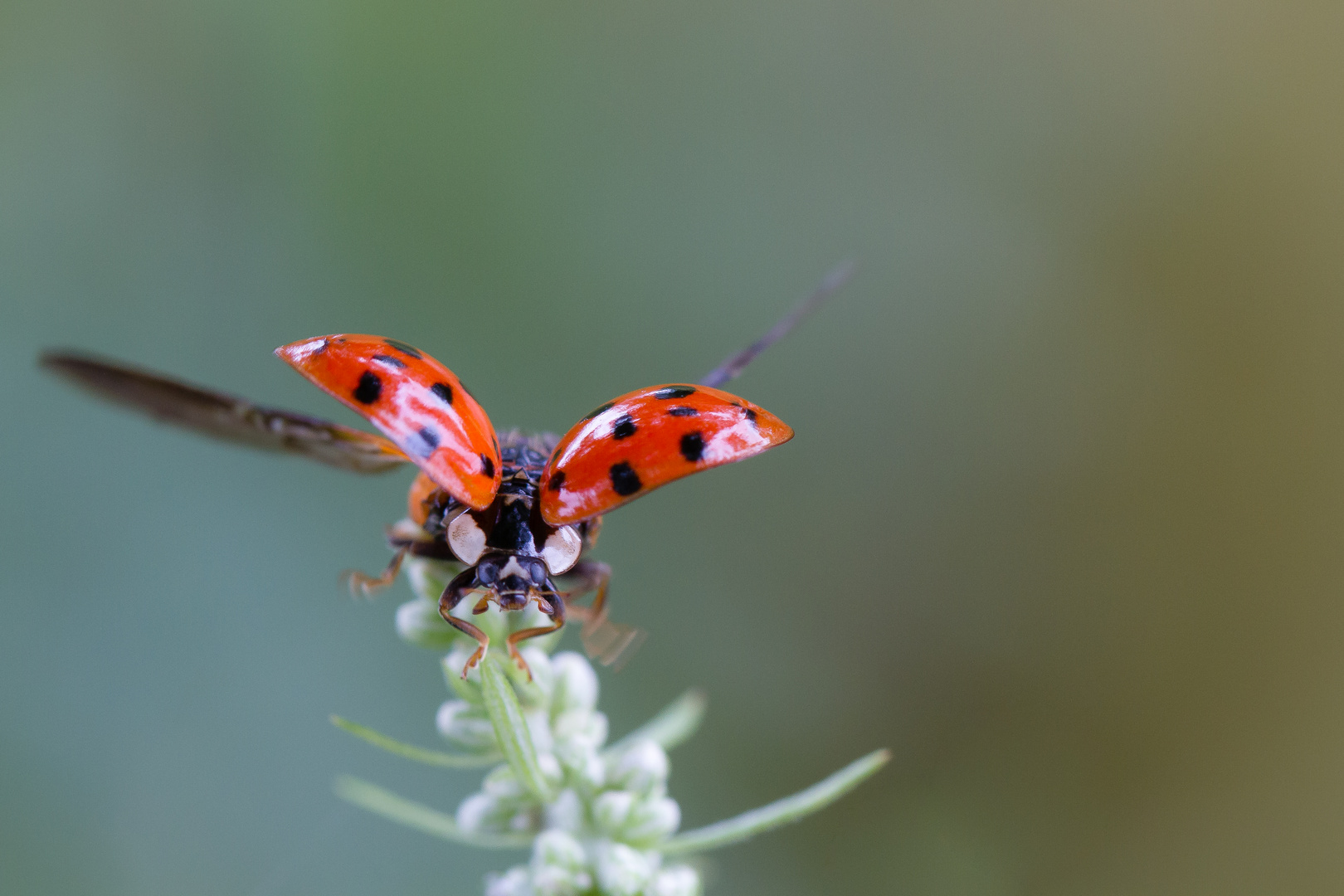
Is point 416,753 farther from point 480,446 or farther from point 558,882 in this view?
point 480,446

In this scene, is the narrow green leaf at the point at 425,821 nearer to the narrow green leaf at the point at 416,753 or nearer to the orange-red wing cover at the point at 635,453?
the narrow green leaf at the point at 416,753

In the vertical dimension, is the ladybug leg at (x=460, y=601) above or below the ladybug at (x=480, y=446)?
below

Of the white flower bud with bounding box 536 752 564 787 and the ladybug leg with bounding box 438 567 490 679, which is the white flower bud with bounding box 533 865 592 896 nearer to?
the white flower bud with bounding box 536 752 564 787

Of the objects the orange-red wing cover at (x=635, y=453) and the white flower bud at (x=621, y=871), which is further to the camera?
the orange-red wing cover at (x=635, y=453)

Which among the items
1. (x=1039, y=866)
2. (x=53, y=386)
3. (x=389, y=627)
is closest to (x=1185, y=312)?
(x=1039, y=866)

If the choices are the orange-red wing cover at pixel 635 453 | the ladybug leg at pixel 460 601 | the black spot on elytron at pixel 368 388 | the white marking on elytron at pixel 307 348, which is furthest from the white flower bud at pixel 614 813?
the white marking on elytron at pixel 307 348

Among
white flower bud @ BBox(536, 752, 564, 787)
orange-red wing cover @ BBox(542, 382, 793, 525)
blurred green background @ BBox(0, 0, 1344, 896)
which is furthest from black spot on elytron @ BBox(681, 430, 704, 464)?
blurred green background @ BBox(0, 0, 1344, 896)
